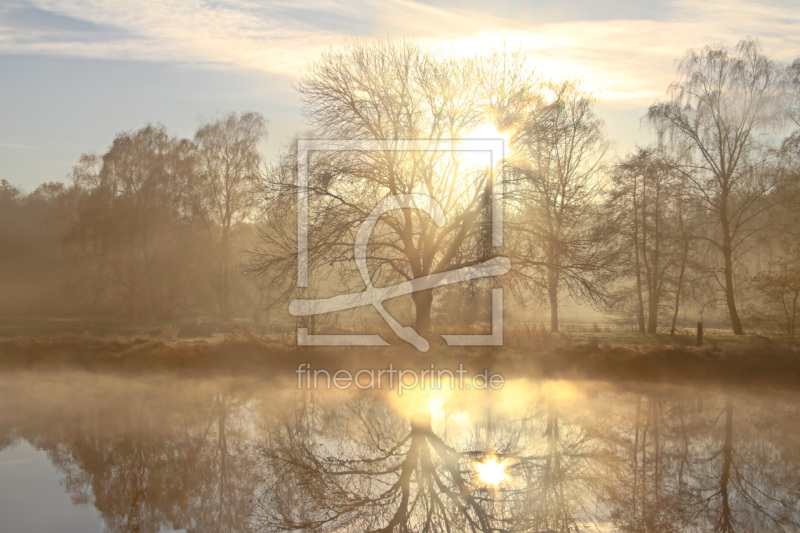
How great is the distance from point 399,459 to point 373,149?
34.0 ft

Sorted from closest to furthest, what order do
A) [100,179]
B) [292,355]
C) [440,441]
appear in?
[440,441] < [292,355] < [100,179]

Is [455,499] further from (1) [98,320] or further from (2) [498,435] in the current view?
(1) [98,320]

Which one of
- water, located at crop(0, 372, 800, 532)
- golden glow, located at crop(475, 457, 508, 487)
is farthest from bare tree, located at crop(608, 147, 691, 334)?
golden glow, located at crop(475, 457, 508, 487)

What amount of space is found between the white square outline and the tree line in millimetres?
159

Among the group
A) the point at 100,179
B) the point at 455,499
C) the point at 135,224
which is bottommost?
the point at 455,499

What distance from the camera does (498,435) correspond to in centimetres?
1062

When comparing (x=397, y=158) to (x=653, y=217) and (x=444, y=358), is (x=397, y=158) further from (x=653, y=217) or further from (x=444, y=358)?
(x=653, y=217)

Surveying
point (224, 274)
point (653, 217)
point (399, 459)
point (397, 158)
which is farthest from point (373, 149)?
point (224, 274)

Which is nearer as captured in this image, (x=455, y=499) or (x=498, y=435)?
(x=455, y=499)

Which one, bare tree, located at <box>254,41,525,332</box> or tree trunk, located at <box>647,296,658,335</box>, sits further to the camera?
tree trunk, located at <box>647,296,658,335</box>

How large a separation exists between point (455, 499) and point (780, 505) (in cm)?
385

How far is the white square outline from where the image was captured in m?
17.1

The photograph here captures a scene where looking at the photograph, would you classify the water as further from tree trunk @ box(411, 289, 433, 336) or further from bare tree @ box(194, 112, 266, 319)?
bare tree @ box(194, 112, 266, 319)

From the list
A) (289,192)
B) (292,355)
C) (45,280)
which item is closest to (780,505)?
(292,355)
